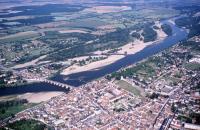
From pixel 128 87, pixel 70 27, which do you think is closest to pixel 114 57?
pixel 128 87

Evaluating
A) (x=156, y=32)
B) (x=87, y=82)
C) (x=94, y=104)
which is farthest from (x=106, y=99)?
(x=156, y=32)

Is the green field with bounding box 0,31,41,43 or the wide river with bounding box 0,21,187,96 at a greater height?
the green field with bounding box 0,31,41,43

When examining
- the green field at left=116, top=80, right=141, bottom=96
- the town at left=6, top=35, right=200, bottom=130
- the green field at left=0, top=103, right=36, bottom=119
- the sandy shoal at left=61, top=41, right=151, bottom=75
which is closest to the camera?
Result: the town at left=6, top=35, right=200, bottom=130

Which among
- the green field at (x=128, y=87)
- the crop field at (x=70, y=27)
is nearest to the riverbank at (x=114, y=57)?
the crop field at (x=70, y=27)

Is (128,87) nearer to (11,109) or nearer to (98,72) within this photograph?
(98,72)

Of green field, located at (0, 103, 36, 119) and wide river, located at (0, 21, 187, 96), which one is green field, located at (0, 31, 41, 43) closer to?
wide river, located at (0, 21, 187, 96)

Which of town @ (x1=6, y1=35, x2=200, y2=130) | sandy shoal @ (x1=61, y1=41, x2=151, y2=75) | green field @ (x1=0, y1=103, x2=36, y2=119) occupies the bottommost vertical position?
green field @ (x1=0, y1=103, x2=36, y2=119)

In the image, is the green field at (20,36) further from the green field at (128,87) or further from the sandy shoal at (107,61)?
the green field at (128,87)

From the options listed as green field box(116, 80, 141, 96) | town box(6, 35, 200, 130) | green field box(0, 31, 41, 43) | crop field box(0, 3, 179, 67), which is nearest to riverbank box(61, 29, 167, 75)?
crop field box(0, 3, 179, 67)

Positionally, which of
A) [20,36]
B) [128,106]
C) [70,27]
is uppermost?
[70,27]
